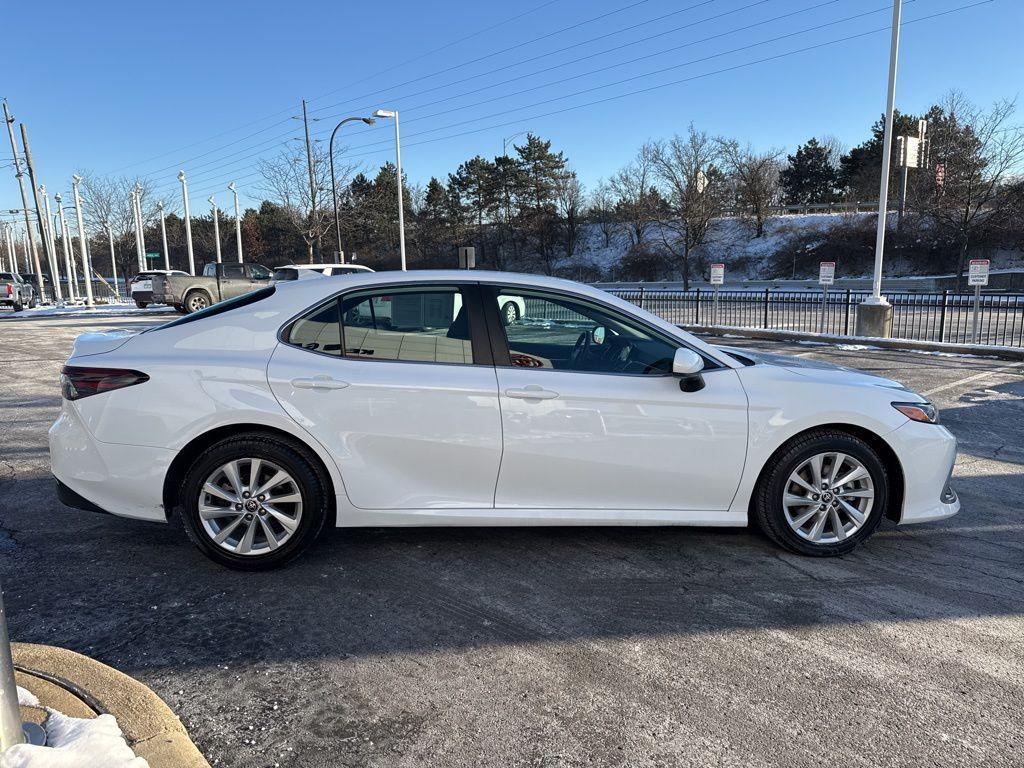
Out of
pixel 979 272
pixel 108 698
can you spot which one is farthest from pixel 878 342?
pixel 108 698

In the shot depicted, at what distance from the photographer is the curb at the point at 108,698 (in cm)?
232

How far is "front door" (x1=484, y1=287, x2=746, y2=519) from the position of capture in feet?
12.1

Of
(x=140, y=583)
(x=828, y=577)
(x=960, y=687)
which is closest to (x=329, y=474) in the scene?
(x=140, y=583)

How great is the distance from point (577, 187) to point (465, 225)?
1142 cm

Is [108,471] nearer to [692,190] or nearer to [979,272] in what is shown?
[979,272]

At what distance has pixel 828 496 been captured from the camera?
3941mm

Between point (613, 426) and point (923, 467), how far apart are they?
5.97ft

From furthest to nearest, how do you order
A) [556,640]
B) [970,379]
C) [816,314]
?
[816,314], [970,379], [556,640]

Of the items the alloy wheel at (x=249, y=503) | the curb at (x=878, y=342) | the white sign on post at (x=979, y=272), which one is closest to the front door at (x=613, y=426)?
the alloy wheel at (x=249, y=503)

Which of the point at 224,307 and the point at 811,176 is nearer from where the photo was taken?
the point at 224,307

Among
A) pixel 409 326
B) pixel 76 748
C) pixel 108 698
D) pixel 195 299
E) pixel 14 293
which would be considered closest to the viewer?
pixel 76 748

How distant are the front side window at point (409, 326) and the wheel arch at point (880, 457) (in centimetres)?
176

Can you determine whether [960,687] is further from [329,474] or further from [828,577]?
[329,474]

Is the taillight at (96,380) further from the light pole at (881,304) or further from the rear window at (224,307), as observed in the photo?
the light pole at (881,304)
